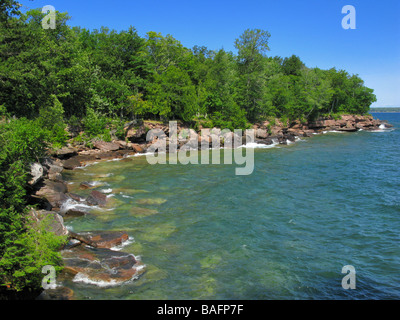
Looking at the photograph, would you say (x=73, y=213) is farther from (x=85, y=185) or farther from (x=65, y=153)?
(x=65, y=153)

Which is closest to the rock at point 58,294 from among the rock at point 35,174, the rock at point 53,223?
the rock at point 53,223

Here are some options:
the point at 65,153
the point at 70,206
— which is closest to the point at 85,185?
the point at 70,206

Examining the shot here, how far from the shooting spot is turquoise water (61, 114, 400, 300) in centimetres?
1409

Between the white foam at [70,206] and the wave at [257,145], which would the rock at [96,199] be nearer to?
the white foam at [70,206]

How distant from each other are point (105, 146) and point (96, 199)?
942 inches

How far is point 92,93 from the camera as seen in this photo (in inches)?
2066

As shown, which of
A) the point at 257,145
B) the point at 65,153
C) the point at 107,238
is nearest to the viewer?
the point at 107,238

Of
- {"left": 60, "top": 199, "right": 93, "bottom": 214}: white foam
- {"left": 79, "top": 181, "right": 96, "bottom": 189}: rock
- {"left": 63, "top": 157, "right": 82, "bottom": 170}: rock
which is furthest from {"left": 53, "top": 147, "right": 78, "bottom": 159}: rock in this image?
{"left": 60, "top": 199, "right": 93, "bottom": 214}: white foam

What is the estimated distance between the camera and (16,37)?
102 ft

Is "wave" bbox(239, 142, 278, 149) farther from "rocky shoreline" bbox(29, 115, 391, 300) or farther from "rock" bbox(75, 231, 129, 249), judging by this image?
"rock" bbox(75, 231, 129, 249)

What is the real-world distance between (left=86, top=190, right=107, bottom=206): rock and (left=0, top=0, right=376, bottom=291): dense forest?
5158mm

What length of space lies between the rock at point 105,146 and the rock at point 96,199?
22.5 meters

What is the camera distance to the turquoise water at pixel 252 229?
14.1m
